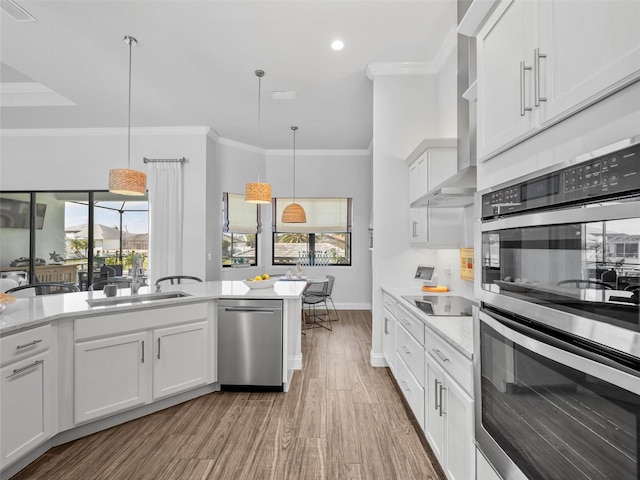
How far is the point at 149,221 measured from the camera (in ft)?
17.1

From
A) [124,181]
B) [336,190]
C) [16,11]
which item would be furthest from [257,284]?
[336,190]

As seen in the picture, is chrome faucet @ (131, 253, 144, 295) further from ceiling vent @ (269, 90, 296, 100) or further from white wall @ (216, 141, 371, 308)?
white wall @ (216, 141, 371, 308)

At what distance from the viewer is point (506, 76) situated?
110 cm

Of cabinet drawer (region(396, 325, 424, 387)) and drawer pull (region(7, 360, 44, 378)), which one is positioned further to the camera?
cabinet drawer (region(396, 325, 424, 387))

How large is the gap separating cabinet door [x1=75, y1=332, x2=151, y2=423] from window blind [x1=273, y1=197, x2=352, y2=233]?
434cm

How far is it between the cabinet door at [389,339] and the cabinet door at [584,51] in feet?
7.71

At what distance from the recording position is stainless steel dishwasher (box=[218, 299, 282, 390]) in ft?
9.30

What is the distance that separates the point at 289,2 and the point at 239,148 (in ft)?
12.4

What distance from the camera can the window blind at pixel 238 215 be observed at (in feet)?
19.8

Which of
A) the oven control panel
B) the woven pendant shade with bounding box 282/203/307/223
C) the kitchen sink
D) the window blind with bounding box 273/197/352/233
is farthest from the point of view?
the window blind with bounding box 273/197/352/233

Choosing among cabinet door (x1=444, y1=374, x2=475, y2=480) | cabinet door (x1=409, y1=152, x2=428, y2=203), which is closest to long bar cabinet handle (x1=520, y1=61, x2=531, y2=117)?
cabinet door (x1=444, y1=374, x2=475, y2=480)

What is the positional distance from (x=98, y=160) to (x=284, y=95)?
11.7 ft

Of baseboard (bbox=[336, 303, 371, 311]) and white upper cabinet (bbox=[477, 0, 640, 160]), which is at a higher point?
white upper cabinet (bbox=[477, 0, 640, 160])

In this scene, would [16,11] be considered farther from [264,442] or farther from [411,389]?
[411,389]
